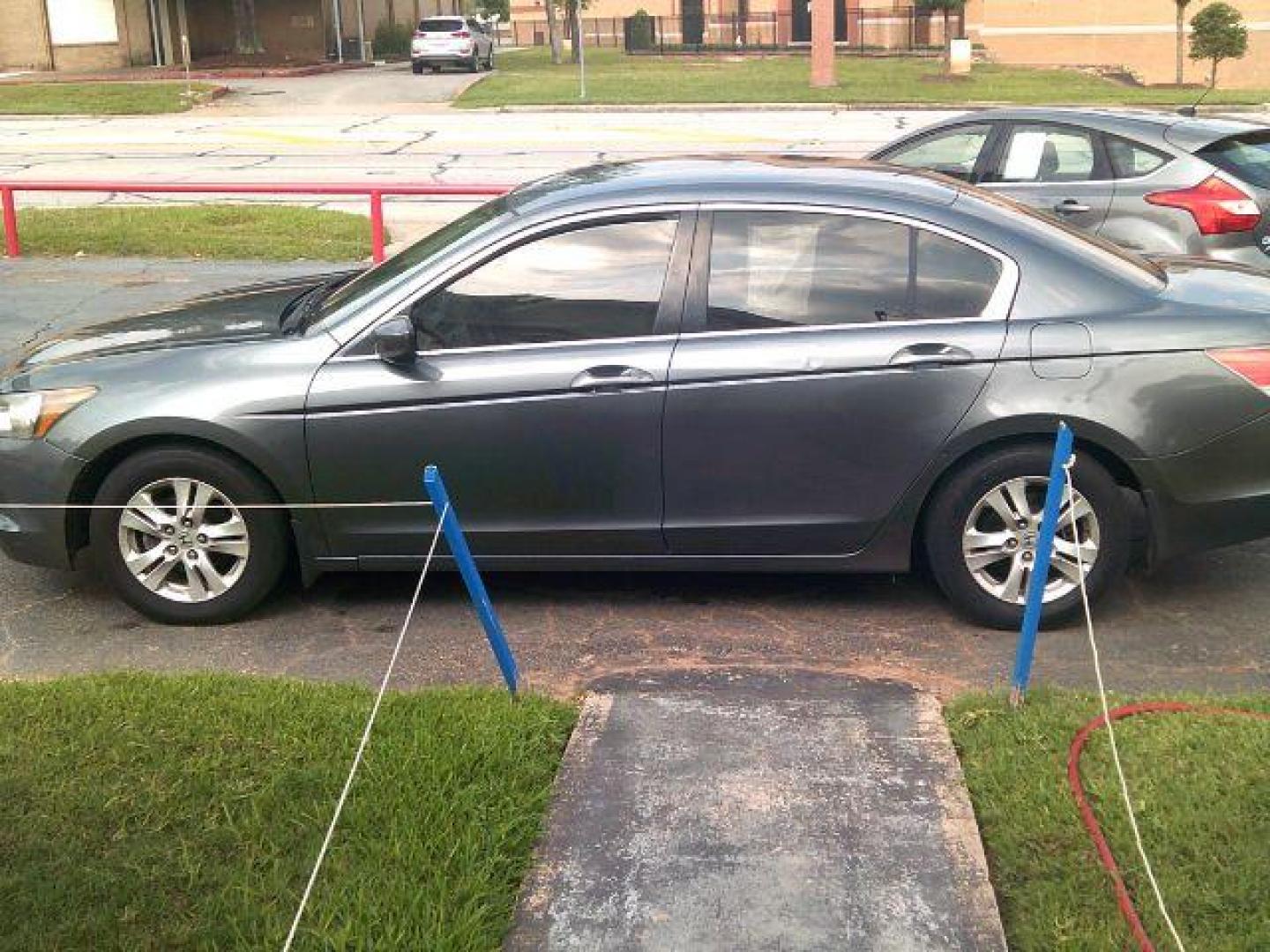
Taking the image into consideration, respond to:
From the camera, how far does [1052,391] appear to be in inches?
203

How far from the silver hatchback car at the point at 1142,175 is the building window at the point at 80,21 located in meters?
41.2

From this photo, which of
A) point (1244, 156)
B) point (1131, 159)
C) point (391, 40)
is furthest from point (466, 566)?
point (391, 40)

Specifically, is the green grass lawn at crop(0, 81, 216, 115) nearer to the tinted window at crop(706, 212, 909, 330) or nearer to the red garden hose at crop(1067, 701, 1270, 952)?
the tinted window at crop(706, 212, 909, 330)

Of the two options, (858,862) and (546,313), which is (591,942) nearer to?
(858,862)

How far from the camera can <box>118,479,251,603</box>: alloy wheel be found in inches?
212

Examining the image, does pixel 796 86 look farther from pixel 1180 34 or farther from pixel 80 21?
pixel 80 21

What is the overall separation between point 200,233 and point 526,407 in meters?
10.4

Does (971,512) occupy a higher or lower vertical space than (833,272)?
lower

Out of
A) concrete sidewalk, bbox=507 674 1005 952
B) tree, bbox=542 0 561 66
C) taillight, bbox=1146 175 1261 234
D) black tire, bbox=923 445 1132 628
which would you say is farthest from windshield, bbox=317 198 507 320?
tree, bbox=542 0 561 66

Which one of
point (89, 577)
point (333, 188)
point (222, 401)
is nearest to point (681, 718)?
point (222, 401)

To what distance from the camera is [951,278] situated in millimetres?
5316

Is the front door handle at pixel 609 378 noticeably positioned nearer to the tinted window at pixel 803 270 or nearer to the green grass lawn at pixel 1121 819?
the tinted window at pixel 803 270

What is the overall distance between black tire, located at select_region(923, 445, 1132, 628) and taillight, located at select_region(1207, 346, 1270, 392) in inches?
22.3

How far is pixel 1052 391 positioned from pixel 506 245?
6.59ft
